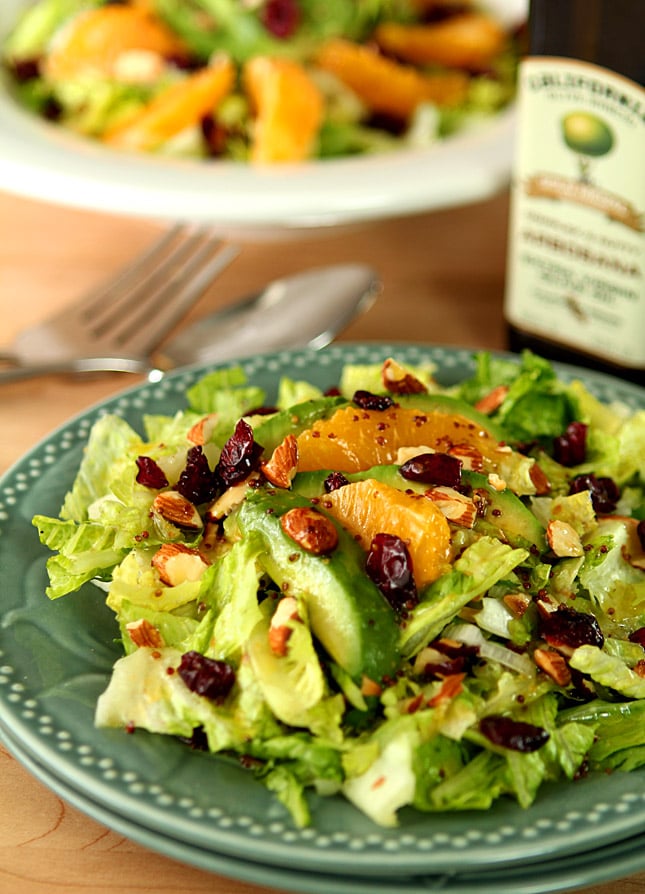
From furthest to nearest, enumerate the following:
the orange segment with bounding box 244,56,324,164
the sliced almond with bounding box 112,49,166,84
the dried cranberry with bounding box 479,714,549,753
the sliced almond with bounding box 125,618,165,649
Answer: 1. the sliced almond with bounding box 112,49,166,84
2. the orange segment with bounding box 244,56,324,164
3. the sliced almond with bounding box 125,618,165,649
4. the dried cranberry with bounding box 479,714,549,753

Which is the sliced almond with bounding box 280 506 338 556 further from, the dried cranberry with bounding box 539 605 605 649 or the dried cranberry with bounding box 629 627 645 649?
the dried cranberry with bounding box 629 627 645 649

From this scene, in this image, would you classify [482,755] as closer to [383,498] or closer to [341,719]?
[341,719]

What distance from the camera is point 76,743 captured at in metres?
1.07

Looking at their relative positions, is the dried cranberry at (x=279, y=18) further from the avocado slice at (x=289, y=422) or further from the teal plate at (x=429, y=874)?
the teal plate at (x=429, y=874)

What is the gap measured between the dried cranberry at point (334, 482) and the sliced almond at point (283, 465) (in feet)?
0.13

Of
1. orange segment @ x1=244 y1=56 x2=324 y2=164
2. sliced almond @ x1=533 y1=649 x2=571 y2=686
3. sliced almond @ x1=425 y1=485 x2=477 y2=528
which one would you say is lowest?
sliced almond @ x1=533 y1=649 x2=571 y2=686

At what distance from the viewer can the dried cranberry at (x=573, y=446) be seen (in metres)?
1.53

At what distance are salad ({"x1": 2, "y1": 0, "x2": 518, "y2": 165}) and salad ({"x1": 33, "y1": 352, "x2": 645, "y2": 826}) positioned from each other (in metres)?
1.07

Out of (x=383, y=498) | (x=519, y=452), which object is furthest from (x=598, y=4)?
(x=383, y=498)

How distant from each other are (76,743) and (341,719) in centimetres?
25

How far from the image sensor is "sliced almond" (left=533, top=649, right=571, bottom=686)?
3.76ft

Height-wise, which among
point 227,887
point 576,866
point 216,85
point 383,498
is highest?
point 216,85

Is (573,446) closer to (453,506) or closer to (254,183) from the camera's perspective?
(453,506)

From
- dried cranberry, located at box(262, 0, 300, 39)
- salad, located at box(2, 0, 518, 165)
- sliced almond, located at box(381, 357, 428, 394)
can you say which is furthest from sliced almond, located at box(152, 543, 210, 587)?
dried cranberry, located at box(262, 0, 300, 39)
